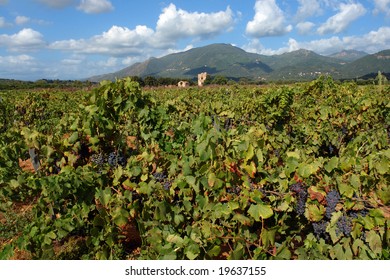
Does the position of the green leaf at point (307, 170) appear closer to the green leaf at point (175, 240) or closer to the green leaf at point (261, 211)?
the green leaf at point (261, 211)

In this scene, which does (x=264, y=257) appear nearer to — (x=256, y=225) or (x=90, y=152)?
(x=256, y=225)

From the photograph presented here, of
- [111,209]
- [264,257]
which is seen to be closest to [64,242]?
[111,209]

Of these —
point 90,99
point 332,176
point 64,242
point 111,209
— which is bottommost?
point 64,242

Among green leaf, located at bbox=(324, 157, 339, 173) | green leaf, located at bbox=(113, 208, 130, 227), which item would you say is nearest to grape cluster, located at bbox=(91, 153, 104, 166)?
green leaf, located at bbox=(113, 208, 130, 227)

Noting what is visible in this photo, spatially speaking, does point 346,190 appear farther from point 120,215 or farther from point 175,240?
point 120,215

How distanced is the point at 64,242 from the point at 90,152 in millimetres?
1574

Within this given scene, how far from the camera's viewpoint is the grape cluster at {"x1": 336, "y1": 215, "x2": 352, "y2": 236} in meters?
2.68

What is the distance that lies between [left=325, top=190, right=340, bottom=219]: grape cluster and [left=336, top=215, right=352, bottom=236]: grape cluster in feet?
0.32

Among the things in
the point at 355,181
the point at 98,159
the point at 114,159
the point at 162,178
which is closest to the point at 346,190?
the point at 355,181

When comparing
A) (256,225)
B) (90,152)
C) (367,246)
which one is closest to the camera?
(367,246)

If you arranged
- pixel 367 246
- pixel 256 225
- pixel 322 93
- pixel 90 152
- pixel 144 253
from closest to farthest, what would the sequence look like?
pixel 367 246 → pixel 144 253 → pixel 256 225 → pixel 90 152 → pixel 322 93

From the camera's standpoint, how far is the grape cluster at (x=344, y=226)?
2680mm

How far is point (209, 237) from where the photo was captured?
2848 mm

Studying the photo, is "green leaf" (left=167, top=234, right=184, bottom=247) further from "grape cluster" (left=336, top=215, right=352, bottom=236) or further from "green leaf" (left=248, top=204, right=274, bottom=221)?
"grape cluster" (left=336, top=215, right=352, bottom=236)
